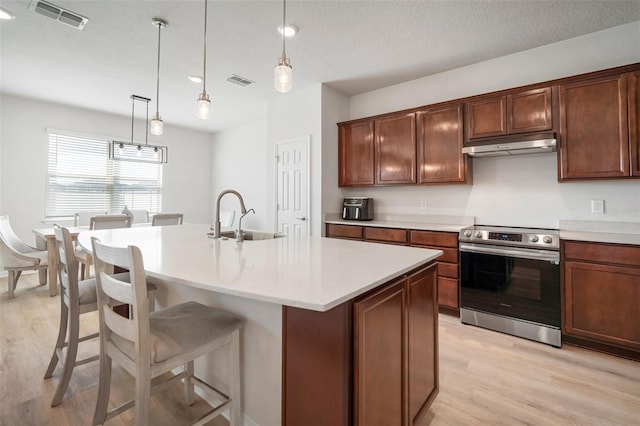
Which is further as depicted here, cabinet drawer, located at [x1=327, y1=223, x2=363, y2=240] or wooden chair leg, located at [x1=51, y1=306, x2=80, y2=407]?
cabinet drawer, located at [x1=327, y1=223, x2=363, y2=240]

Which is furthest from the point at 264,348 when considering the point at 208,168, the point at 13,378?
the point at 208,168

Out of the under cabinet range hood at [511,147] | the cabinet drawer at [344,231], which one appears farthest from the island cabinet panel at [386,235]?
the under cabinet range hood at [511,147]

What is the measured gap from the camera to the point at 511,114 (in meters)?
2.91

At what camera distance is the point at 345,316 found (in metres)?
1.02

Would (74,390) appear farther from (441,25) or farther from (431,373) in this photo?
(441,25)

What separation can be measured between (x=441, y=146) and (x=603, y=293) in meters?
1.94

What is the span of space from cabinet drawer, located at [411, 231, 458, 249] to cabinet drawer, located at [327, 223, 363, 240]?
700 mm

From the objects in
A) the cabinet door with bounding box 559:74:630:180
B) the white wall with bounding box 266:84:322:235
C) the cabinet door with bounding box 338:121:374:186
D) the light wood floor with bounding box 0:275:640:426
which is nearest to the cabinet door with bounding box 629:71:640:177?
the cabinet door with bounding box 559:74:630:180

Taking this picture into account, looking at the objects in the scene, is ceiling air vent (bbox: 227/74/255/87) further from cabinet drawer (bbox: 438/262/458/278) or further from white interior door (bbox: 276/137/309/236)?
cabinet drawer (bbox: 438/262/458/278)

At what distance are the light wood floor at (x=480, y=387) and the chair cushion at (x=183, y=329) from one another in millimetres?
673

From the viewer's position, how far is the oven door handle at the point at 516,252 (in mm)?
2430

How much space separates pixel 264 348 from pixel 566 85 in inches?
130

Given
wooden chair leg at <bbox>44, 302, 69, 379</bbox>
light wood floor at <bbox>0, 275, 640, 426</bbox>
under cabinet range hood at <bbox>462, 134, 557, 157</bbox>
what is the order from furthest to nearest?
under cabinet range hood at <bbox>462, 134, 557, 157</bbox> < wooden chair leg at <bbox>44, 302, 69, 379</bbox> < light wood floor at <bbox>0, 275, 640, 426</bbox>

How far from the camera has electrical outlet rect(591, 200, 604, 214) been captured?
2.73 metres
